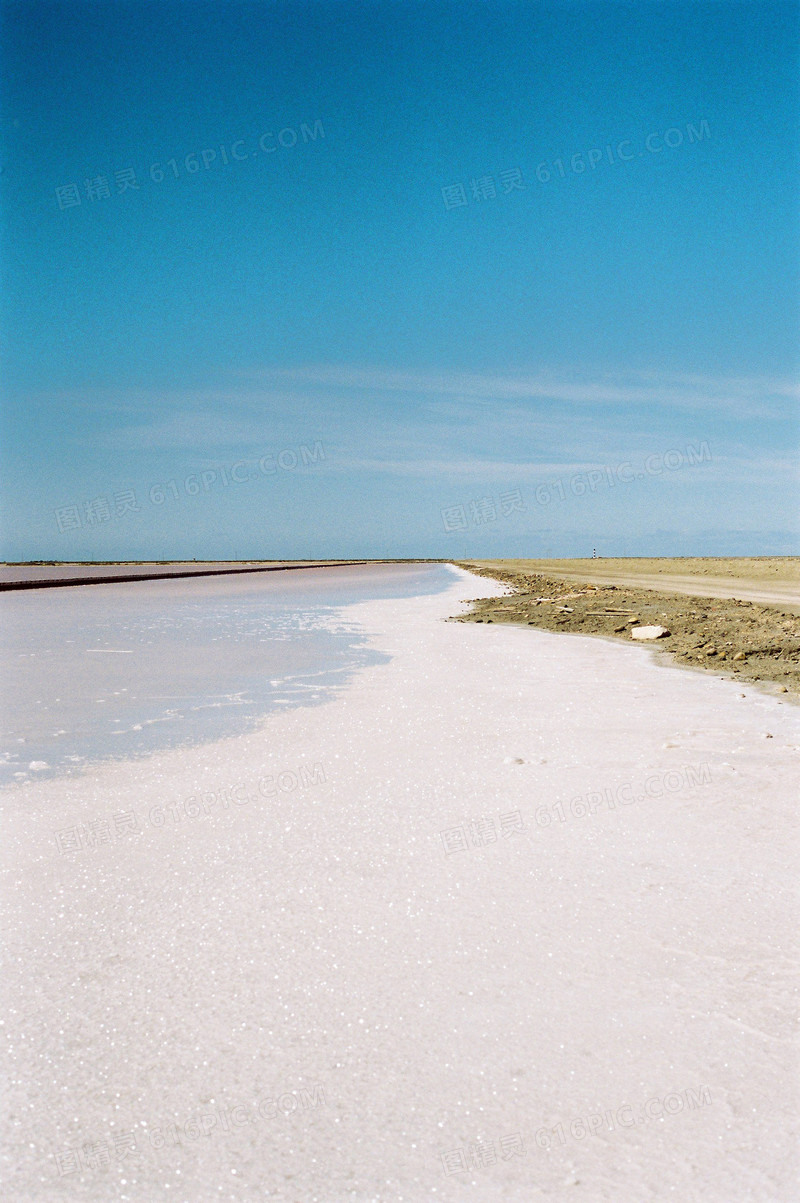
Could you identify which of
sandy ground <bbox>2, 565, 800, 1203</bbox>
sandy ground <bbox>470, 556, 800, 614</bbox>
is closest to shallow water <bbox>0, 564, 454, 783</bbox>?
sandy ground <bbox>2, 565, 800, 1203</bbox>

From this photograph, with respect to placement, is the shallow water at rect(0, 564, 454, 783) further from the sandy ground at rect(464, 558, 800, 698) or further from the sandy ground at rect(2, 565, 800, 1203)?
the sandy ground at rect(464, 558, 800, 698)

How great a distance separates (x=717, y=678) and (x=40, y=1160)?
20.2 ft

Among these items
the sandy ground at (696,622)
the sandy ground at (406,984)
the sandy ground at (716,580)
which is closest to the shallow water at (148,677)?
the sandy ground at (406,984)

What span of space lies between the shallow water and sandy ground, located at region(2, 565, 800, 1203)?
74 centimetres

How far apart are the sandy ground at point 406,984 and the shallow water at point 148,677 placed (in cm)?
74

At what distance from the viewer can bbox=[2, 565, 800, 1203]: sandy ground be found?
1466mm

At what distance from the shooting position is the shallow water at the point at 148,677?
14.9 feet

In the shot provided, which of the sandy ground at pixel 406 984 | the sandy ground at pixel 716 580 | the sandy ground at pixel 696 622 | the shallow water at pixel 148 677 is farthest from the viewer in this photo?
the sandy ground at pixel 716 580

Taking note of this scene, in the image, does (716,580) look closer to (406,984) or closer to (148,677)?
(148,677)

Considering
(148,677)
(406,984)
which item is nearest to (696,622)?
(148,677)

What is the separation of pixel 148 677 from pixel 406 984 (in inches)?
209

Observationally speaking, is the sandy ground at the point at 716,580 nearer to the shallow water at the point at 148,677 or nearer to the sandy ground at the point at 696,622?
the sandy ground at the point at 696,622

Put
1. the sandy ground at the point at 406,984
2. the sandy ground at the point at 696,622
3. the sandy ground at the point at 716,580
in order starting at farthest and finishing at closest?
1. the sandy ground at the point at 716,580
2. the sandy ground at the point at 696,622
3. the sandy ground at the point at 406,984

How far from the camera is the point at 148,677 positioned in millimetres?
6836
